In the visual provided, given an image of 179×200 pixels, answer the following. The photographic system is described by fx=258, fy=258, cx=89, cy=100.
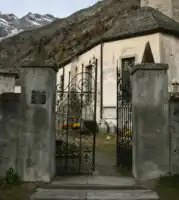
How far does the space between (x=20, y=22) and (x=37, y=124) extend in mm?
70064

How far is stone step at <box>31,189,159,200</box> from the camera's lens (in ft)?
13.9

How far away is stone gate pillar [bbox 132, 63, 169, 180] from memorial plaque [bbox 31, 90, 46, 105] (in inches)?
73.7

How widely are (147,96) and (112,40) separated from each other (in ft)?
35.3

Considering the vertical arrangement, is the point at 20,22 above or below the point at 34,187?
above

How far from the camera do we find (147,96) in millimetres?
5254

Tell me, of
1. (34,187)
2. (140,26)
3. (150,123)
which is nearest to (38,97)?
(34,187)

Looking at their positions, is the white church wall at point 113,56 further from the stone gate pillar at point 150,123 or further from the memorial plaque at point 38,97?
the memorial plaque at point 38,97

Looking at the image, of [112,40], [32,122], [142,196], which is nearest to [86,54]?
[112,40]

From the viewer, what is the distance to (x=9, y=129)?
522 cm

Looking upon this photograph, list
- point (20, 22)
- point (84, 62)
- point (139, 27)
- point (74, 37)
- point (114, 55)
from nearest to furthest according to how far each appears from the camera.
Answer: point (139, 27)
point (114, 55)
point (84, 62)
point (74, 37)
point (20, 22)

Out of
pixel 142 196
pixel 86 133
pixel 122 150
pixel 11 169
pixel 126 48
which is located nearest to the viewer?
pixel 142 196

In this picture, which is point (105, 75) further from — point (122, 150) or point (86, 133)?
point (122, 150)

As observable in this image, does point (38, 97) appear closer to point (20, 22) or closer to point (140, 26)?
point (140, 26)

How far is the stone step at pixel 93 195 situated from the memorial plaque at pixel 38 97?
170 centimetres
